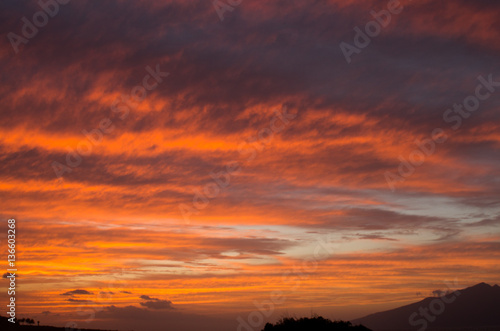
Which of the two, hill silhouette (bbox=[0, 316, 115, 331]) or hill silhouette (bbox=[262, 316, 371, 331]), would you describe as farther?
hill silhouette (bbox=[0, 316, 115, 331])

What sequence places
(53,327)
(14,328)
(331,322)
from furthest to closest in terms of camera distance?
(53,327) < (14,328) < (331,322)

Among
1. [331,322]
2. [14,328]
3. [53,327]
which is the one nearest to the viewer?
[331,322]

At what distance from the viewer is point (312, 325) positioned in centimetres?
3297

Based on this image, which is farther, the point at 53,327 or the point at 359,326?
the point at 53,327

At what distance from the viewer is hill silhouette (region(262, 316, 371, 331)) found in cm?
3262

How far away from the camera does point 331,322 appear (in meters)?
33.3

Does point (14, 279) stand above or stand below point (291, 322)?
above

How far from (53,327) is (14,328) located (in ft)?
12.7

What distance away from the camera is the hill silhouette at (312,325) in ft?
107

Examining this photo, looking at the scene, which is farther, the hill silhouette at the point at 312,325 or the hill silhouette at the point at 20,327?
the hill silhouette at the point at 20,327

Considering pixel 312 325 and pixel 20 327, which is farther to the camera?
pixel 20 327

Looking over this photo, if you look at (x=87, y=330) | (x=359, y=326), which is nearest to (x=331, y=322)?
(x=359, y=326)

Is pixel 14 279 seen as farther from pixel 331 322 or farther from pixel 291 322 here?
pixel 331 322

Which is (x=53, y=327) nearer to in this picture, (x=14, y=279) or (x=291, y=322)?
(x=14, y=279)
